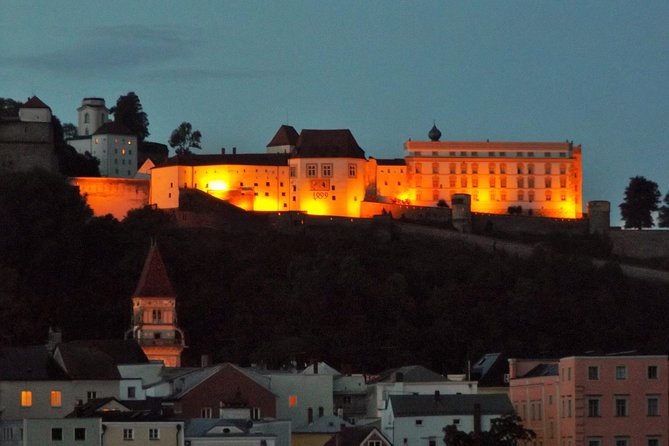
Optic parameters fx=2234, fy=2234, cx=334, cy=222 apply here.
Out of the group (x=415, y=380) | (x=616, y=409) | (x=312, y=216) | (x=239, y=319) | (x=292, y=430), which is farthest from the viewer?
(x=312, y=216)

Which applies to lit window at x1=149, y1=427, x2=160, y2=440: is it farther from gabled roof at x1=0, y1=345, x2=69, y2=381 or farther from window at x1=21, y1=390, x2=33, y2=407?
gabled roof at x1=0, y1=345, x2=69, y2=381

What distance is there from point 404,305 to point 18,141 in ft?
90.3

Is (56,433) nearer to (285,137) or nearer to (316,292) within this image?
(316,292)

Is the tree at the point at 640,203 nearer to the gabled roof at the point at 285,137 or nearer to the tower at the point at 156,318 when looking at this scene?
the gabled roof at the point at 285,137

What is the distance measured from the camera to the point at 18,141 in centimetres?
13375

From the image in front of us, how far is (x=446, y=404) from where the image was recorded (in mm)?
77500

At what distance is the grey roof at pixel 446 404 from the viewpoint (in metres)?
76.8

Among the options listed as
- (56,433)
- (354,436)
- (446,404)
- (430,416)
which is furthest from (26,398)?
(446,404)

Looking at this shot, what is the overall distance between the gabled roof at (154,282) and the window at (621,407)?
3305 centimetres

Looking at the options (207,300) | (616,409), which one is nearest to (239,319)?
(207,300)

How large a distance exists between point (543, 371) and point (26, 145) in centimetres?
6018

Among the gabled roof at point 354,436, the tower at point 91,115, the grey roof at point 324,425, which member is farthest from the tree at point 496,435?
the tower at point 91,115

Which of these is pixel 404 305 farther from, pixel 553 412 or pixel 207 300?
pixel 553 412

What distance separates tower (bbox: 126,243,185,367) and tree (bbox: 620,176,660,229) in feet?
165
